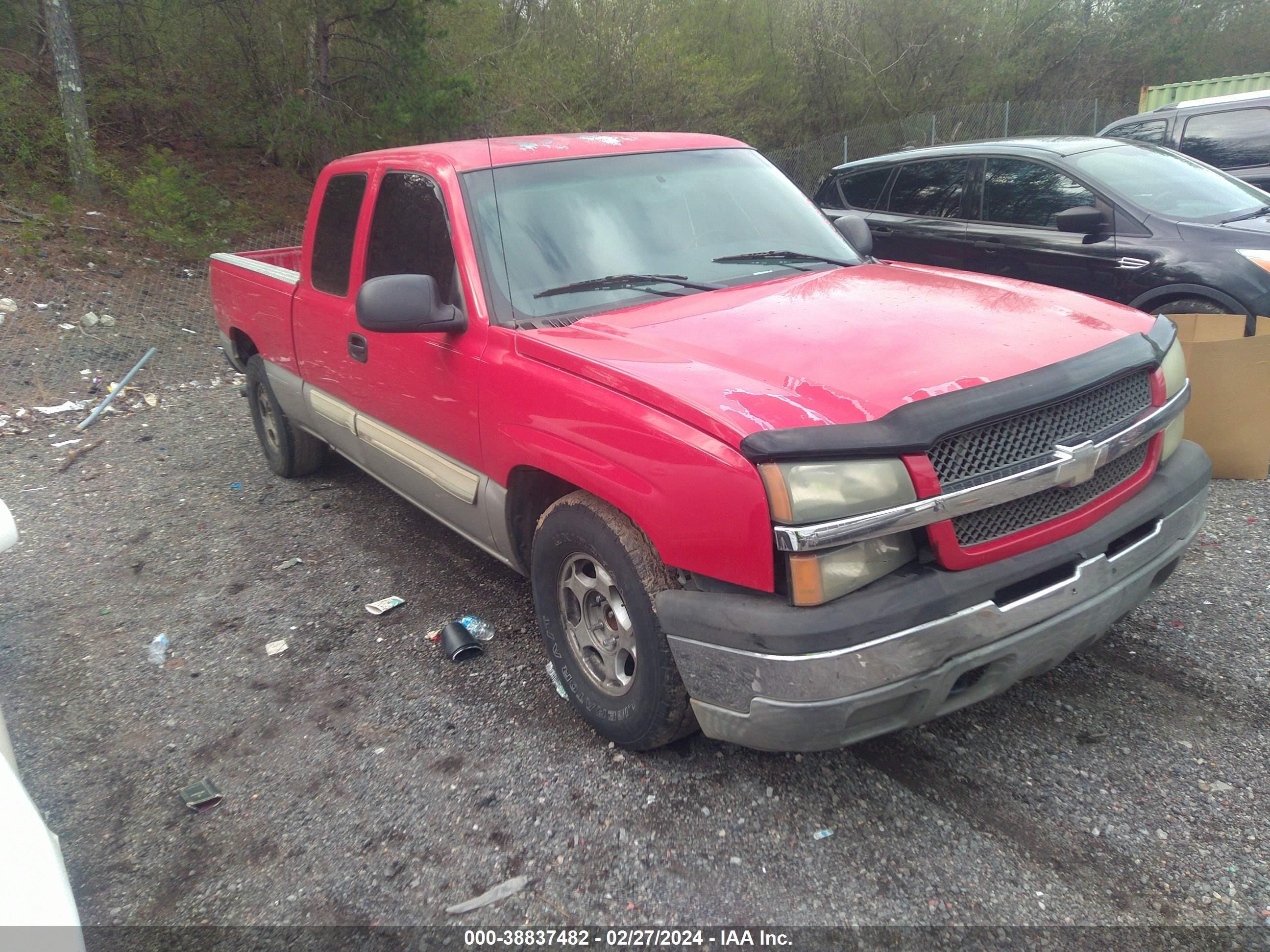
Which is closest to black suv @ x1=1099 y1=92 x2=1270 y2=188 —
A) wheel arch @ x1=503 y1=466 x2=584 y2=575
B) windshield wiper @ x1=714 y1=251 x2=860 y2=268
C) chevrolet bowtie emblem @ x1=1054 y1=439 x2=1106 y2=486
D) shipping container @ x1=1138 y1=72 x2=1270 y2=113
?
windshield wiper @ x1=714 y1=251 x2=860 y2=268

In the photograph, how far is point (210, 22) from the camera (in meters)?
13.6

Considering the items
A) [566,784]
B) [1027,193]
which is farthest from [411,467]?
[1027,193]

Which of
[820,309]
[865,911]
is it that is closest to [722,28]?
[820,309]

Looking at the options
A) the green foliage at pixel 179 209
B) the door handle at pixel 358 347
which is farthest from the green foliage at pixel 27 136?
the door handle at pixel 358 347

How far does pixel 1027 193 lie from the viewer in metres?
6.17

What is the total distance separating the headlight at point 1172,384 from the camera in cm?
286

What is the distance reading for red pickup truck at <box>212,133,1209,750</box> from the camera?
2.22m

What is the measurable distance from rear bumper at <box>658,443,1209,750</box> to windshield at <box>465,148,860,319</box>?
53.5 inches

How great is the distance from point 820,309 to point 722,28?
19.5 metres

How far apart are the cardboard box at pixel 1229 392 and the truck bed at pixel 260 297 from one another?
4719 mm

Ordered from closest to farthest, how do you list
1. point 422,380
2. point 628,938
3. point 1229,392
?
point 628,938
point 422,380
point 1229,392

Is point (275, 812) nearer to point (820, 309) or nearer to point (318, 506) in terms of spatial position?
point (820, 309)

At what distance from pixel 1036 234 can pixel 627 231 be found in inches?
149

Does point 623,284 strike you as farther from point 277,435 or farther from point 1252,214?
point 1252,214
